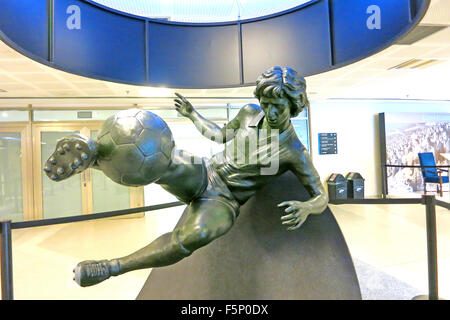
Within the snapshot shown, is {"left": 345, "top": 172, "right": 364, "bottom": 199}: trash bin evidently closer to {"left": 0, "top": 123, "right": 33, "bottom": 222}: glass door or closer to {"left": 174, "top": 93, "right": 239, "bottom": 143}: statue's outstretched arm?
{"left": 174, "top": 93, "right": 239, "bottom": 143}: statue's outstretched arm

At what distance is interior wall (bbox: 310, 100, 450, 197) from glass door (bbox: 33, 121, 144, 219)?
487cm

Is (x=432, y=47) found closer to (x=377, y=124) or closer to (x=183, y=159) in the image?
(x=183, y=159)

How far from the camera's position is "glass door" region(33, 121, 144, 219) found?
18.1ft

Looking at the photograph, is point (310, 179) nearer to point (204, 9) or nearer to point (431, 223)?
point (431, 223)

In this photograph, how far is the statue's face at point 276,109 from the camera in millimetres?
1244

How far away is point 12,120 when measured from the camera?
536cm

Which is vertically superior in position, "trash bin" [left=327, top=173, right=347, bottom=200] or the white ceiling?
the white ceiling

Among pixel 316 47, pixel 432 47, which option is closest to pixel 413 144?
pixel 432 47

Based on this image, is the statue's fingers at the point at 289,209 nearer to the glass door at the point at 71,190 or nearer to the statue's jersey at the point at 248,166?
the statue's jersey at the point at 248,166

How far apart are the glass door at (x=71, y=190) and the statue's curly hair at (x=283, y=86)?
526 cm

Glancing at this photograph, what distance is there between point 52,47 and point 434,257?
13.4 feet

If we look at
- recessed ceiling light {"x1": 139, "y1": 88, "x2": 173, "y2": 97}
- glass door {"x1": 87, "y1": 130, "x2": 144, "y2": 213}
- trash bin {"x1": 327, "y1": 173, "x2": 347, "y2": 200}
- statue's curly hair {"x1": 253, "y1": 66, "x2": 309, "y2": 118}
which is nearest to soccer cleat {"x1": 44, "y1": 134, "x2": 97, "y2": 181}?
statue's curly hair {"x1": 253, "y1": 66, "x2": 309, "y2": 118}

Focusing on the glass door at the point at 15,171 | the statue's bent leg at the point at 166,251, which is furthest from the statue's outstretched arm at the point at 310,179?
the glass door at the point at 15,171

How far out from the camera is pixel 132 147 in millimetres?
929
